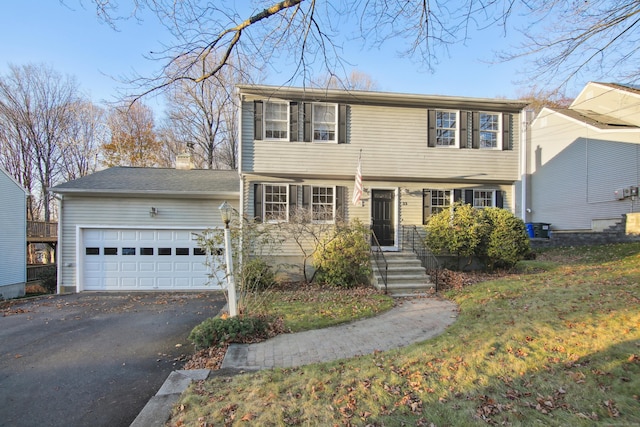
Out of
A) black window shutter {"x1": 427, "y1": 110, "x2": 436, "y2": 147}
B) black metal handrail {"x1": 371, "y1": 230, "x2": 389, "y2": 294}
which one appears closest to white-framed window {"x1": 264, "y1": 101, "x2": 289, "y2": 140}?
black metal handrail {"x1": 371, "y1": 230, "x2": 389, "y2": 294}

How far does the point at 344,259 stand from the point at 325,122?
15.9 ft

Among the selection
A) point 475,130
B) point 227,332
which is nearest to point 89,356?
point 227,332

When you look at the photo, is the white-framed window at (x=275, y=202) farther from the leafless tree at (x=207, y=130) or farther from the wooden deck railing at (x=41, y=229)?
the wooden deck railing at (x=41, y=229)

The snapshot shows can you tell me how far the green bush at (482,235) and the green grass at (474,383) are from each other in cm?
448

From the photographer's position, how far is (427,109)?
11453 mm

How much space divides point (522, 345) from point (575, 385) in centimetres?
105

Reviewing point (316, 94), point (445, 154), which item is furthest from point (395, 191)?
point (316, 94)

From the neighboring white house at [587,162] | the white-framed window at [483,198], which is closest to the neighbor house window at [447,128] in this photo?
the white-framed window at [483,198]

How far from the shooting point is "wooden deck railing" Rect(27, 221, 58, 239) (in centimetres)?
1914

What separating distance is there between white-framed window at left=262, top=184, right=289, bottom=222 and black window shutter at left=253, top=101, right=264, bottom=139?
1.71 metres

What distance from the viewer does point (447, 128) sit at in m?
11.6

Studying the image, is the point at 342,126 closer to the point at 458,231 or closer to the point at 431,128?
the point at 431,128

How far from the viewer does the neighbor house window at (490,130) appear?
11.8m

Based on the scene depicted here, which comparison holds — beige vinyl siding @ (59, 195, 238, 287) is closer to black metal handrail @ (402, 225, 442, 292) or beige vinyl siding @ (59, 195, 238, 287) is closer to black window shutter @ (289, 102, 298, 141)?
black window shutter @ (289, 102, 298, 141)
